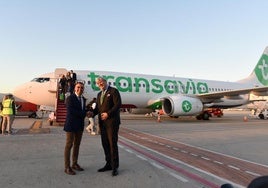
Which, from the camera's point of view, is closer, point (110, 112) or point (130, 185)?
point (130, 185)

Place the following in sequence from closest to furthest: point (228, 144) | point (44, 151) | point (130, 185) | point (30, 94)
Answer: point (130, 185) < point (44, 151) < point (228, 144) < point (30, 94)

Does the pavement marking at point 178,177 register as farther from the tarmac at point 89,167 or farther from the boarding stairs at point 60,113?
the boarding stairs at point 60,113

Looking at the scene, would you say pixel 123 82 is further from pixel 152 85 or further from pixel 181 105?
Answer: pixel 181 105

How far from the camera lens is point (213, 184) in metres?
4.90

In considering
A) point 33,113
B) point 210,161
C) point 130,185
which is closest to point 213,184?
point 130,185

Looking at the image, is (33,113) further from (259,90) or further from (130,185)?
(130,185)

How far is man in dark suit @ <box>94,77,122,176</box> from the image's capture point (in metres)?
5.66

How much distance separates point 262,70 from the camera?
31000 millimetres

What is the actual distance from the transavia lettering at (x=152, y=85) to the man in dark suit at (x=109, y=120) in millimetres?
13084

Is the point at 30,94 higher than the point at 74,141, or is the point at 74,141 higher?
the point at 30,94

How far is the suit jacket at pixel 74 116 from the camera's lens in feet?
18.8

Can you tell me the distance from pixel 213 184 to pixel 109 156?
212 centimetres

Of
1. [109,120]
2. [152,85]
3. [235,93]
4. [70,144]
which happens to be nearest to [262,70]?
[235,93]

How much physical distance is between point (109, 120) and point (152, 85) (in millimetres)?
15932
